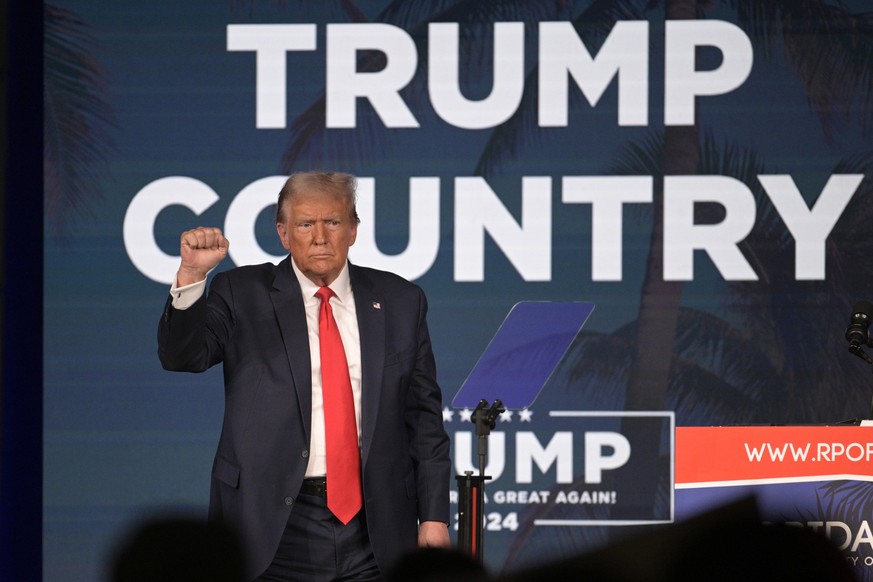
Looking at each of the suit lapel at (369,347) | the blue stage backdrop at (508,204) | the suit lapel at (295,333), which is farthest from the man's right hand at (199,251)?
the blue stage backdrop at (508,204)

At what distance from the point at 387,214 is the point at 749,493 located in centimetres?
465

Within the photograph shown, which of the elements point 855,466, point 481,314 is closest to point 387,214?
point 481,314

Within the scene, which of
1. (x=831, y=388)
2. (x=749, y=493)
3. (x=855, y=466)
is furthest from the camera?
(x=831, y=388)

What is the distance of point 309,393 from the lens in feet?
9.53

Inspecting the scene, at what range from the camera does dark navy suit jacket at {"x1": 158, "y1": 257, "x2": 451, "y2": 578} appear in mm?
2844

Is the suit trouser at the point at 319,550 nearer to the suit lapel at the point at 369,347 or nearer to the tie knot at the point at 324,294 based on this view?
the suit lapel at the point at 369,347

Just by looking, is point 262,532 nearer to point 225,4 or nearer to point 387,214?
point 387,214

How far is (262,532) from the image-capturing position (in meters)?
2.85

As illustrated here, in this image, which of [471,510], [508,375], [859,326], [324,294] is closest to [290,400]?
[324,294]

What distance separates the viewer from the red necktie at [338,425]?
9.36 ft

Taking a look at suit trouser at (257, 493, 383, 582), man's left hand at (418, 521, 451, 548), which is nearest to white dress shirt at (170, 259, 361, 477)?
suit trouser at (257, 493, 383, 582)

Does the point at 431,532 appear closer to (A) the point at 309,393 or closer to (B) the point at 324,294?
(A) the point at 309,393

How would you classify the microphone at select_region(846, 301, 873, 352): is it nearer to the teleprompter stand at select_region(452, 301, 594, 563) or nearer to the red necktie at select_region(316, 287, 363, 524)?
the teleprompter stand at select_region(452, 301, 594, 563)

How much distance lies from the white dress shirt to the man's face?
0.04m
